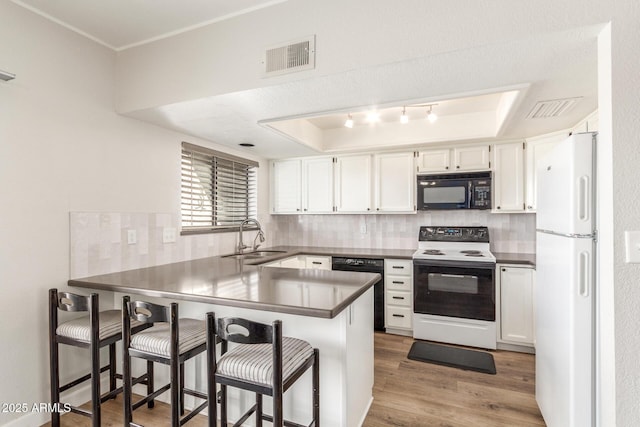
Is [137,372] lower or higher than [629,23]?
lower

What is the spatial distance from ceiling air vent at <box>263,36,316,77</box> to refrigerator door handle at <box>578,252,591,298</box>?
5.45 feet

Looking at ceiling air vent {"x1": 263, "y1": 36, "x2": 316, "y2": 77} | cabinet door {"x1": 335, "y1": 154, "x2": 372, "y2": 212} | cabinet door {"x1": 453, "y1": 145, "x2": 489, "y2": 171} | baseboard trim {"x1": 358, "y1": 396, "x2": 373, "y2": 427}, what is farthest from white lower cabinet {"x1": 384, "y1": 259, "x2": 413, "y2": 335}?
ceiling air vent {"x1": 263, "y1": 36, "x2": 316, "y2": 77}

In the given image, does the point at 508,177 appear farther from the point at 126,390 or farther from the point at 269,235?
the point at 126,390

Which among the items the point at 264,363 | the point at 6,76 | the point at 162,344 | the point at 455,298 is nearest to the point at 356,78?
the point at 264,363

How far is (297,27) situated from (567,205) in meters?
1.70

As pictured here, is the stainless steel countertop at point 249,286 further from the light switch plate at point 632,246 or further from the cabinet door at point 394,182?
the cabinet door at point 394,182

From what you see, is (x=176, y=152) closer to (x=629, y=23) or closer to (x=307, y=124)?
(x=307, y=124)

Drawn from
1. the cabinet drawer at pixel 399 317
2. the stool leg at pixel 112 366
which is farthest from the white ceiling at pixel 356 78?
the cabinet drawer at pixel 399 317

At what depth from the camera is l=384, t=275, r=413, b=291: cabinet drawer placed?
11.3ft

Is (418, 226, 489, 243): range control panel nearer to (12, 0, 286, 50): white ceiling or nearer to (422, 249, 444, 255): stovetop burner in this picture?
(422, 249, 444, 255): stovetop burner

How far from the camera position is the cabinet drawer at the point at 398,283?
3434 millimetres

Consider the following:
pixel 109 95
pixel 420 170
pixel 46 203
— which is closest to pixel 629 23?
pixel 420 170

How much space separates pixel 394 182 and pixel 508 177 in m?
1.19

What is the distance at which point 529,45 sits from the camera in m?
1.50
